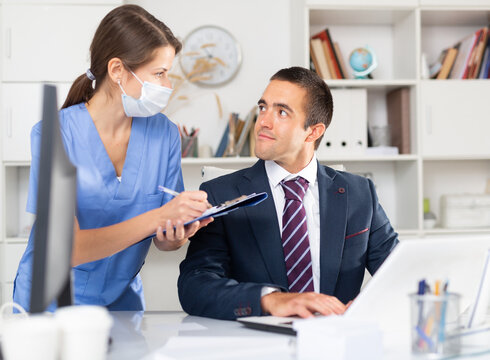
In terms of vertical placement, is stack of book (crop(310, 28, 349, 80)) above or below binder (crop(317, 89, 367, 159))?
above

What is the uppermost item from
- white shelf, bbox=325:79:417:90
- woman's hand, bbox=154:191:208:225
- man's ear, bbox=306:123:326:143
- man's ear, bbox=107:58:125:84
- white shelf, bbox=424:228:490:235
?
white shelf, bbox=325:79:417:90

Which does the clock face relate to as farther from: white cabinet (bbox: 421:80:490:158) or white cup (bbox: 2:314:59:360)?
white cup (bbox: 2:314:59:360)

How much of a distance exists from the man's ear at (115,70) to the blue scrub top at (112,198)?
0.13m

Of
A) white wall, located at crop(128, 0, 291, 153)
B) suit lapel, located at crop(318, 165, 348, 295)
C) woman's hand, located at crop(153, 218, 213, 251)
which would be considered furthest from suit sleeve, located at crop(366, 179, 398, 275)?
white wall, located at crop(128, 0, 291, 153)

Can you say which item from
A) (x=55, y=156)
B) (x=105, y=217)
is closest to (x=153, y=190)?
(x=105, y=217)

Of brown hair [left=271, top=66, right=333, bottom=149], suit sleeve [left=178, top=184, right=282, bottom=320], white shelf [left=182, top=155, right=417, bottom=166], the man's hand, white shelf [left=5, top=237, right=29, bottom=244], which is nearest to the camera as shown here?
the man's hand

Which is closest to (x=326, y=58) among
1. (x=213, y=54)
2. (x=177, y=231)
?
(x=213, y=54)

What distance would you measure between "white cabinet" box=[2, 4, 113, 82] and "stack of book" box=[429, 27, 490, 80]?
1894 millimetres

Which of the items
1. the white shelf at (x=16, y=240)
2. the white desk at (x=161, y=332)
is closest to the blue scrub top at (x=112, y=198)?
the white desk at (x=161, y=332)

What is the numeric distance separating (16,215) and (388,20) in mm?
2430

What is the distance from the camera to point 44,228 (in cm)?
78

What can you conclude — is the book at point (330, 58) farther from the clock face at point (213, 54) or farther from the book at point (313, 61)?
the clock face at point (213, 54)

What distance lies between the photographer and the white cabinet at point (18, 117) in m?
3.00

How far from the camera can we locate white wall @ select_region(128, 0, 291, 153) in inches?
133
